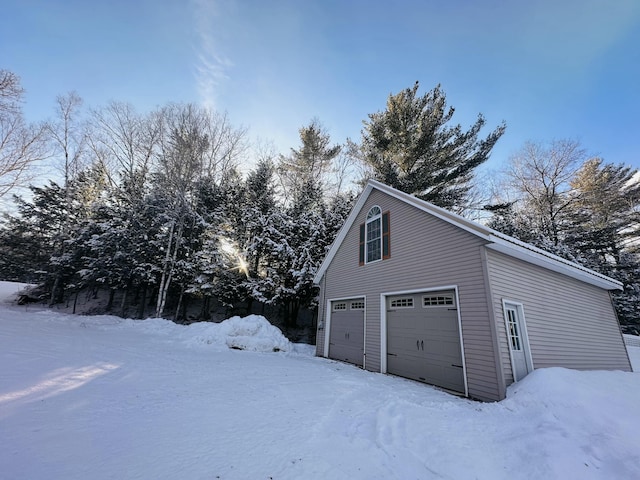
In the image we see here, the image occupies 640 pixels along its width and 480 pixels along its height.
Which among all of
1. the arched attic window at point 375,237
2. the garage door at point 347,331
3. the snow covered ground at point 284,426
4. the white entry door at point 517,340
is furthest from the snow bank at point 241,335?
the white entry door at point 517,340

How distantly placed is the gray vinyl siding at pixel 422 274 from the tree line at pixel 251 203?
469cm

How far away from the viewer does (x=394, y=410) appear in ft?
13.6

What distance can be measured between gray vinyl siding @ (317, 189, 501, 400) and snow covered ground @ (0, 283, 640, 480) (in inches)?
33.4

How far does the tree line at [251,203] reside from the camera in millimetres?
14930

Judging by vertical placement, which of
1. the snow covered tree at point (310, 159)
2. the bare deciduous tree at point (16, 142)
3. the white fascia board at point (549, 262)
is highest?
the snow covered tree at point (310, 159)

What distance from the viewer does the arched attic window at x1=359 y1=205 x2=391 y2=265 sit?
8523 mm

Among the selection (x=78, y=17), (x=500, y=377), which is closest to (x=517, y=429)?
(x=500, y=377)

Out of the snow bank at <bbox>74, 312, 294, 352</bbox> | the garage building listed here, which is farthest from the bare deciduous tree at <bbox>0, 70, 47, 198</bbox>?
the garage building

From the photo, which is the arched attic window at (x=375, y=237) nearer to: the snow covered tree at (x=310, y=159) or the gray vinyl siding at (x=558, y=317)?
the gray vinyl siding at (x=558, y=317)

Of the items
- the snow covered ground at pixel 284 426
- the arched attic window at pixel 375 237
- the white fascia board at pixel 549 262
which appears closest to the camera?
the snow covered ground at pixel 284 426

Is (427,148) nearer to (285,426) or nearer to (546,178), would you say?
(546,178)

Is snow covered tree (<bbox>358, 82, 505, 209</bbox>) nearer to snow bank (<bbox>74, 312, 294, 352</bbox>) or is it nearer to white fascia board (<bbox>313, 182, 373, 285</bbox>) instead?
white fascia board (<bbox>313, 182, 373, 285</bbox>)

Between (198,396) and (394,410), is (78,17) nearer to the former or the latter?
(198,396)

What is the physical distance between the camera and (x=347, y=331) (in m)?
9.34
